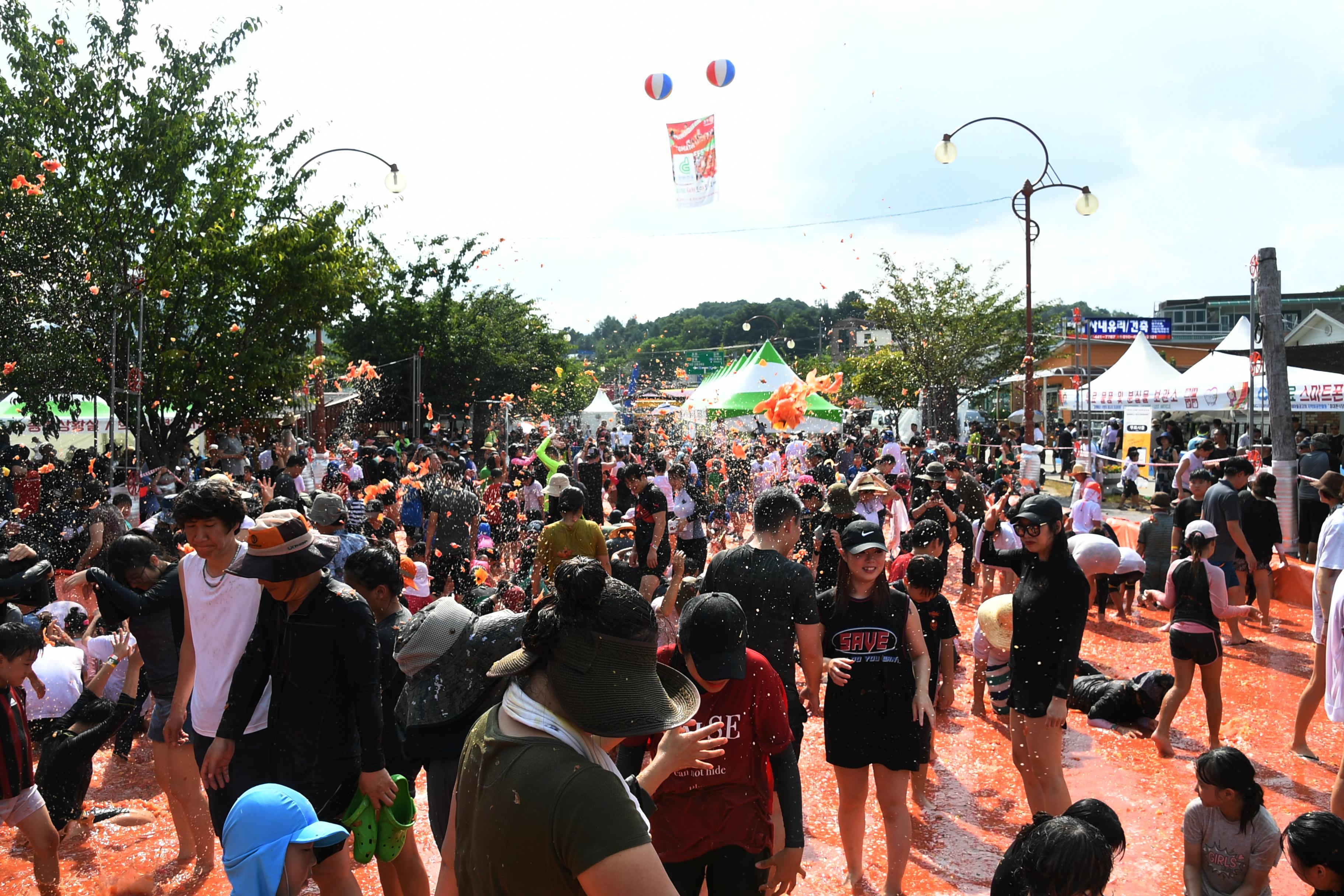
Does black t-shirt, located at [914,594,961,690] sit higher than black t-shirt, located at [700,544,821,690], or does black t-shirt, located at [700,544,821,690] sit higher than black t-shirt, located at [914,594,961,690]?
black t-shirt, located at [700,544,821,690]

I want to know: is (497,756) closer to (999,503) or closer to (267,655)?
(267,655)

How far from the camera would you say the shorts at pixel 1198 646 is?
5.66 m

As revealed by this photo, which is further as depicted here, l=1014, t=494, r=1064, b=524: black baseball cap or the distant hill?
the distant hill

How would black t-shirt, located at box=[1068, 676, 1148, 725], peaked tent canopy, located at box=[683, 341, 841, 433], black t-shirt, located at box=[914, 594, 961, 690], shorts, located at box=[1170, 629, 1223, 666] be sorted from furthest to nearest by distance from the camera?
peaked tent canopy, located at box=[683, 341, 841, 433], black t-shirt, located at box=[1068, 676, 1148, 725], shorts, located at box=[1170, 629, 1223, 666], black t-shirt, located at box=[914, 594, 961, 690]

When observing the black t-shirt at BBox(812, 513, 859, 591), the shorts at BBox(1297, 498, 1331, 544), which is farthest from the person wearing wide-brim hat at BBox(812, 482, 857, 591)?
the shorts at BBox(1297, 498, 1331, 544)

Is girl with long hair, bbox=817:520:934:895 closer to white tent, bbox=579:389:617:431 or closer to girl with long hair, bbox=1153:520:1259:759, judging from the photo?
girl with long hair, bbox=1153:520:1259:759

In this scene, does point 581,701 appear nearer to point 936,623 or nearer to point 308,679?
point 308,679

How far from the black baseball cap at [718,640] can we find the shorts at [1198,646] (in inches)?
160

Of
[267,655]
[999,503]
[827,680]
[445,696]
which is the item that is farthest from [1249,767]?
[267,655]

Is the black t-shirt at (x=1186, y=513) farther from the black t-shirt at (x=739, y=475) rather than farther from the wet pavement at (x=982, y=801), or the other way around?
the black t-shirt at (x=739, y=475)

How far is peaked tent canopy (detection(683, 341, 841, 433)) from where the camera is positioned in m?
23.0

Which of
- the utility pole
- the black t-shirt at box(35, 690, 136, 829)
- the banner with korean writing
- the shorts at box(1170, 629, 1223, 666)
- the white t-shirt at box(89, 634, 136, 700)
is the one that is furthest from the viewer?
the banner with korean writing

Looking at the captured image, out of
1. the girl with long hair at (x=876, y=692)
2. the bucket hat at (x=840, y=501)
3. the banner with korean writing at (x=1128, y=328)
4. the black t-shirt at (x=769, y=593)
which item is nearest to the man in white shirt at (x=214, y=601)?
the black t-shirt at (x=769, y=593)

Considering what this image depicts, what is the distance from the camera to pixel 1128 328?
48812mm
